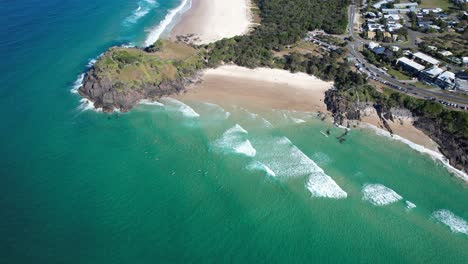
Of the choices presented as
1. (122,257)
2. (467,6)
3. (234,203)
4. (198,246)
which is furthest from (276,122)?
(467,6)

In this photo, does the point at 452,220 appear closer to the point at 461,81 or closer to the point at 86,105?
the point at 461,81

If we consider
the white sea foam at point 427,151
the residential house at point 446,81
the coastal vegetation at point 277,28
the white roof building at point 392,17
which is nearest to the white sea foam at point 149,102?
the coastal vegetation at point 277,28

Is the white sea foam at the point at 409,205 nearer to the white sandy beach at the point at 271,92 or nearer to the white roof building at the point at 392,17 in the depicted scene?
the white sandy beach at the point at 271,92

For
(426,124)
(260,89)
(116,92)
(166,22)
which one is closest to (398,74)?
(426,124)

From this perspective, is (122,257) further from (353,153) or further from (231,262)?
(353,153)

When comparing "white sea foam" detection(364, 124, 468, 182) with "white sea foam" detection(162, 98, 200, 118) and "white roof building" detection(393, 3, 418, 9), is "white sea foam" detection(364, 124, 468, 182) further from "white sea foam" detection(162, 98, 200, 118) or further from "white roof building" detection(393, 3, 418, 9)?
"white roof building" detection(393, 3, 418, 9)

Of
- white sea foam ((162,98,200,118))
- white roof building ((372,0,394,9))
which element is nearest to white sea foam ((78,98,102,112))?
white sea foam ((162,98,200,118))
